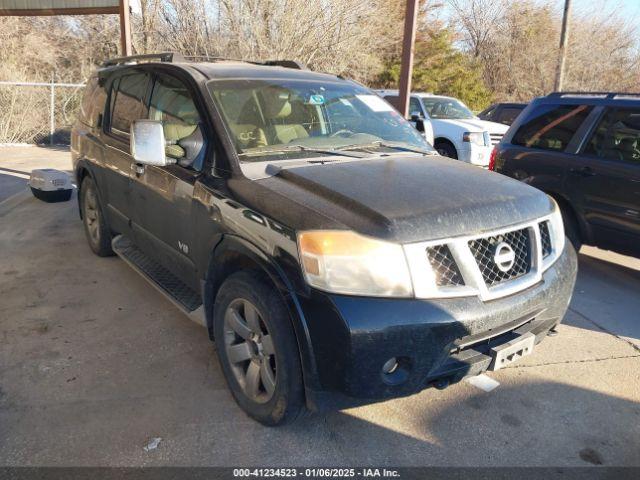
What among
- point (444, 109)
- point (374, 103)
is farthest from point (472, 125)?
point (374, 103)

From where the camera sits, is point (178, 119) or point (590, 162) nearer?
point (178, 119)

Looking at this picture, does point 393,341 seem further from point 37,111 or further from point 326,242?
point 37,111

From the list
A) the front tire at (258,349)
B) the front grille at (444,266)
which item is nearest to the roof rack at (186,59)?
the front tire at (258,349)

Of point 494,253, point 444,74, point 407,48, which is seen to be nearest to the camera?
point 494,253

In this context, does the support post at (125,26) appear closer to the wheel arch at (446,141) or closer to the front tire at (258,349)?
the wheel arch at (446,141)

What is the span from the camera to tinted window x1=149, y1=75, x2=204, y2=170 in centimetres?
331

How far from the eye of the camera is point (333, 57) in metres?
16.3

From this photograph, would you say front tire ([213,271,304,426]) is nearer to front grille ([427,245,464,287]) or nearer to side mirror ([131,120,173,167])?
front grille ([427,245,464,287])

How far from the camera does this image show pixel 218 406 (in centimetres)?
308

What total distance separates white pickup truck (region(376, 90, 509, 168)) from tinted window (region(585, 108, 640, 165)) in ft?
17.3

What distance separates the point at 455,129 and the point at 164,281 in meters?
8.82

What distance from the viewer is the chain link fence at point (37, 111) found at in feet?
48.1

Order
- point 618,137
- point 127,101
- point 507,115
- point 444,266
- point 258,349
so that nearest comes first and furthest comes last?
point 444,266, point 258,349, point 127,101, point 618,137, point 507,115

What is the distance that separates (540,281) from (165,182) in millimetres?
2398
